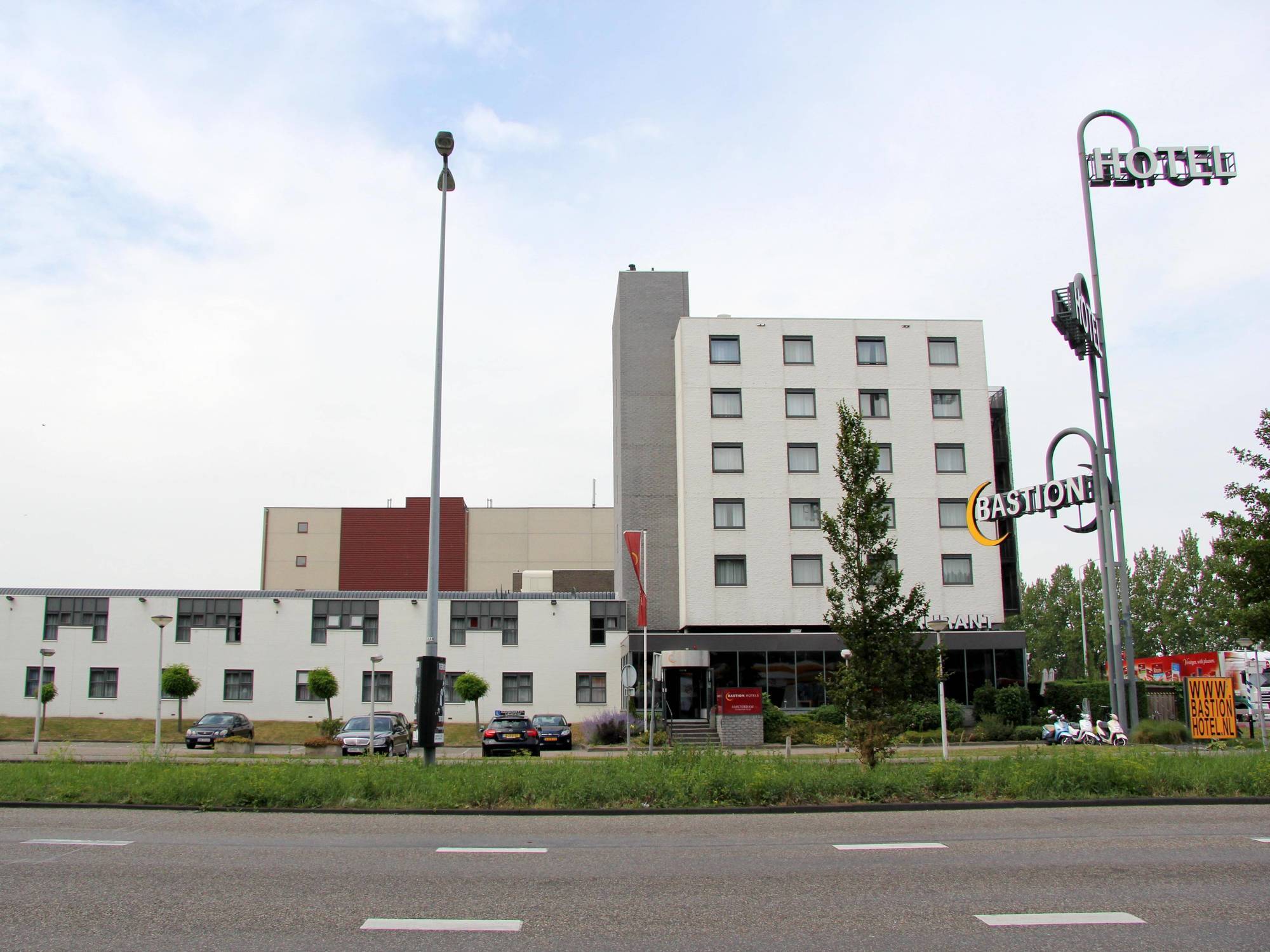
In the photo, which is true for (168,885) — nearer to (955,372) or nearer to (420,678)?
(420,678)

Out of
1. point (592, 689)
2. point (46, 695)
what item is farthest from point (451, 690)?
point (46, 695)

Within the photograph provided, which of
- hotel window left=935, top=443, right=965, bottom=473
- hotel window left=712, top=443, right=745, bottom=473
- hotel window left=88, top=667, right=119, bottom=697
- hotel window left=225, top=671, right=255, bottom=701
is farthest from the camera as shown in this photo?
hotel window left=935, top=443, right=965, bottom=473

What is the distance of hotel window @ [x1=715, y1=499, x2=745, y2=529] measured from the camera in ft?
165

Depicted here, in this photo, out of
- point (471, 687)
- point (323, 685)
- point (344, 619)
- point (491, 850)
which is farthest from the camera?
point (344, 619)

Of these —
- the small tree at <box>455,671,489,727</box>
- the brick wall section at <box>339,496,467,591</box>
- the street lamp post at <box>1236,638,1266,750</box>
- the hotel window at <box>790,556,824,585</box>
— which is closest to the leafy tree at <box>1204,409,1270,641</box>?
the street lamp post at <box>1236,638,1266,750</box>

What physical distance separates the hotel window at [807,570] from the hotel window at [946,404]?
377 inches

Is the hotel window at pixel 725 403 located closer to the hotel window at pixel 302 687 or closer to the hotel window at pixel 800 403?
the hotel window at pixel 800 403

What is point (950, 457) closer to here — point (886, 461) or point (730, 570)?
point (886, 461)

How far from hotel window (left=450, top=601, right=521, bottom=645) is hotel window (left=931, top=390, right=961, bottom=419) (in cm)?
2276

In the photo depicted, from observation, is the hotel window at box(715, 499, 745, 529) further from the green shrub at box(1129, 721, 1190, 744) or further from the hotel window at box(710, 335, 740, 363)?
the green shrub at box(1129, 721, 1190, 744)

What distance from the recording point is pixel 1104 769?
48.0 ft

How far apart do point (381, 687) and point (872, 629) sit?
120ft

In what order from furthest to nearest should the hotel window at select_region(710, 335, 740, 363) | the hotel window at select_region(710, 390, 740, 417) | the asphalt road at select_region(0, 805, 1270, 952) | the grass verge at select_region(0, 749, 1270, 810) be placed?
the hotel window at select_region(710, 335, 740, 363) < the hotel window at select_region(710, 390, 740, 417) < the grass verge at select_region(0, 749, 1270, 810) < the asphalt road at select_region(0, 805, 1270, 952)

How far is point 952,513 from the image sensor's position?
5053cm
